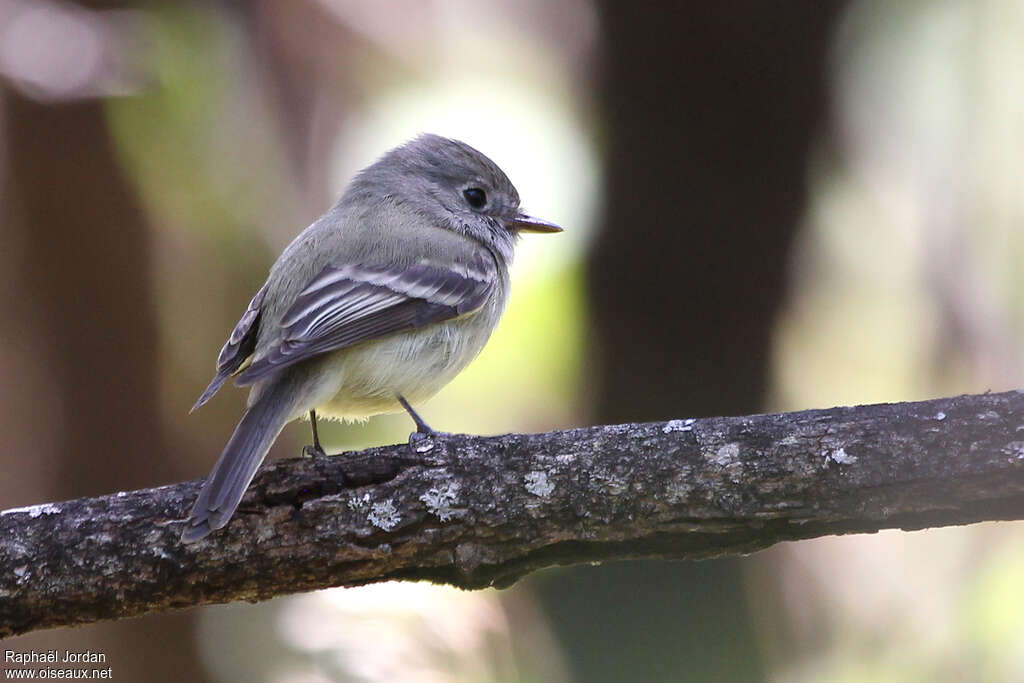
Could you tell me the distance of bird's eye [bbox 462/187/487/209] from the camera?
181 inches

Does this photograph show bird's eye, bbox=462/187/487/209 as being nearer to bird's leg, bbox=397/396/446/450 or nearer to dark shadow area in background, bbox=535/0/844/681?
dark shadow area in background, bbox=535/0/844/681

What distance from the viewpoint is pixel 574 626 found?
4039mm

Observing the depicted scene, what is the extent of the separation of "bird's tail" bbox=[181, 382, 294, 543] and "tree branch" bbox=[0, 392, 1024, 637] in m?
0.11

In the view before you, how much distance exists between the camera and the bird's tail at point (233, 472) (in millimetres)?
2498

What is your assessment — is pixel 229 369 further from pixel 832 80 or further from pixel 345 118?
pixel 832 80

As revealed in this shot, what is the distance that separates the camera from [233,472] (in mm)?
2594

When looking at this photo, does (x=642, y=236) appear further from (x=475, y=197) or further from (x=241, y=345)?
(x=241, y=345)

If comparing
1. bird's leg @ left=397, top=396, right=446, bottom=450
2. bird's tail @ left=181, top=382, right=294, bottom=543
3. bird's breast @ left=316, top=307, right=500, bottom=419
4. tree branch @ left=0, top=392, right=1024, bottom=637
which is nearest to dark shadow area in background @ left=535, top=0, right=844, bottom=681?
bird's breast @ left=316, top=307, right=500, bottom=419

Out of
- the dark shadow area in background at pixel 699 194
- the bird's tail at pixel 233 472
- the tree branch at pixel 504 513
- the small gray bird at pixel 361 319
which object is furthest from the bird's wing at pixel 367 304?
the dark shadow area in background at pixel 699 194

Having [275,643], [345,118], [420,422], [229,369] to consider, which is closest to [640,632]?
[420,422]

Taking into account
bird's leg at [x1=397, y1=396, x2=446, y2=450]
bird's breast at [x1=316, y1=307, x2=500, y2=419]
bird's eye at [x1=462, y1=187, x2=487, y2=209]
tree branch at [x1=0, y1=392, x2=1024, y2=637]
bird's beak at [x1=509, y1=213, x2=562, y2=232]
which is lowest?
tree branch at [x1=0, y1=392, x2=1024, y2=637]

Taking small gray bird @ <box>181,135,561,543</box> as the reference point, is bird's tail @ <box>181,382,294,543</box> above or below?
below

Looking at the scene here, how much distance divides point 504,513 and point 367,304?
112 cm

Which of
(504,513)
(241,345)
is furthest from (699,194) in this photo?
(504,513)
